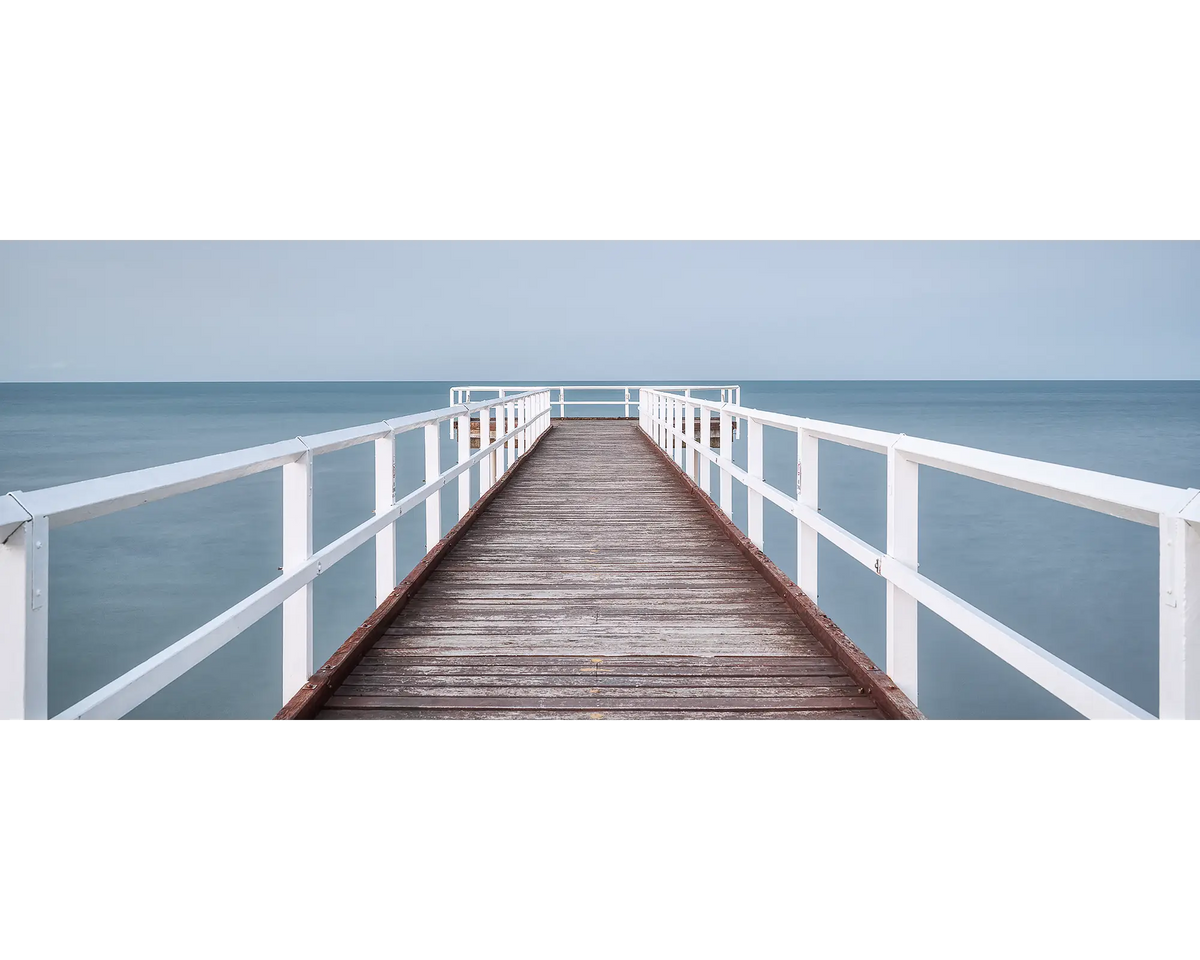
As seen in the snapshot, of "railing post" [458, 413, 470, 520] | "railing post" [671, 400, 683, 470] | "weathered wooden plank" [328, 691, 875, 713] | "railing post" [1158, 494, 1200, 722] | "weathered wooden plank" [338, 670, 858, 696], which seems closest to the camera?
"railing post" [1158, 494, 1200, 722]

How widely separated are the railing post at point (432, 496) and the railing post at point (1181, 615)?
3.82m

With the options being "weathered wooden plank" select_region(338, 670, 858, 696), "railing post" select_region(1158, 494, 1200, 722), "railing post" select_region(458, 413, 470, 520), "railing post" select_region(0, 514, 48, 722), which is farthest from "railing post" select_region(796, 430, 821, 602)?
"railing post" select_region(458, 413, 470, 520)

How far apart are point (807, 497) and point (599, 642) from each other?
1.22 metres

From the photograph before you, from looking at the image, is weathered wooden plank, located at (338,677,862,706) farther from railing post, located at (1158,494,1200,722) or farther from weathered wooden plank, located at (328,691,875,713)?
railing post, located at (1158,494,1200,722)

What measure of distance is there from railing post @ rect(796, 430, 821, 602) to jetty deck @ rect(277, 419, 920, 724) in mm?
93

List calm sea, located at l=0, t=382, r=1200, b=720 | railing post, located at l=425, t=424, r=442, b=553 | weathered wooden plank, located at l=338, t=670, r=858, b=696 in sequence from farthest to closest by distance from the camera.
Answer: calm sea, located at l=0, t=382, r=1200, b=720, railing post, located at l=425, t=424, r=442, b=553, weathered wooden plank, located at l=338, t=670, r=858, b=696

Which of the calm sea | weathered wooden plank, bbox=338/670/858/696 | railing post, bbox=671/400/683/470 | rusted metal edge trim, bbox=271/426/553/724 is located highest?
railing post, bbox=671/400/683/470

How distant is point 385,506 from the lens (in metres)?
3.78

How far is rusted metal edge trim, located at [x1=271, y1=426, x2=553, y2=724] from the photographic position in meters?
2.41

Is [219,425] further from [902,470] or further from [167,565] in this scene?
[902,470]

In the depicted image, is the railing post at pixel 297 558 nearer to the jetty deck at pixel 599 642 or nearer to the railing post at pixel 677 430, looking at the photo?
the jetty deck at pixel 599 642
